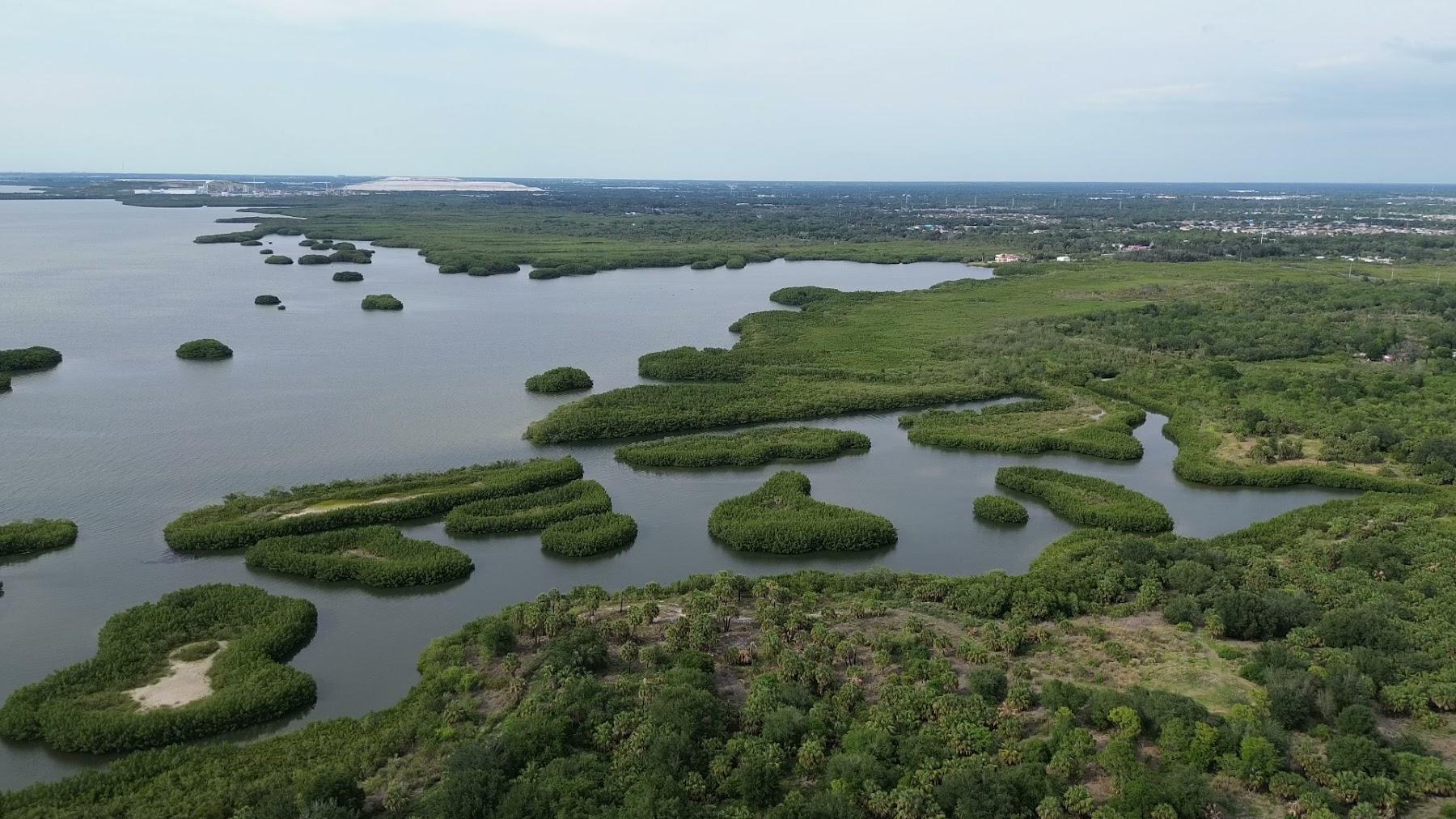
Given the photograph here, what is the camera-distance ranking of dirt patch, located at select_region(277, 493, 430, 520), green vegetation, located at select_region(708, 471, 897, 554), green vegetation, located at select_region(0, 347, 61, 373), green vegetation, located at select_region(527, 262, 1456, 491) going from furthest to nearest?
green vegetation, located at select_region(0, 347, 61, 373) → green vegetation, located at select_region(527, 262, 1456, 491) → dirt patch, located at select_region(277, 493, 430, 520) → green vegetation, located at select_region(708, 471, 897, 554)

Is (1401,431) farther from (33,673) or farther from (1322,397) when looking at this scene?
(33,673)

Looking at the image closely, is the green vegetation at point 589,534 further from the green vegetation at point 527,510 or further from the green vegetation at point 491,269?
the green vegetation at point 491,269

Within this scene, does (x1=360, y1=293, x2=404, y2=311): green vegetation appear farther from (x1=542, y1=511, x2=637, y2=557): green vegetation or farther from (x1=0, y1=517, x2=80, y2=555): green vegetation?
(x1=542, y1=511, x2=637, y2=557): green vegetation

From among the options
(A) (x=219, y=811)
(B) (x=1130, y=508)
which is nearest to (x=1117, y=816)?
(A) (x=219, y=811)

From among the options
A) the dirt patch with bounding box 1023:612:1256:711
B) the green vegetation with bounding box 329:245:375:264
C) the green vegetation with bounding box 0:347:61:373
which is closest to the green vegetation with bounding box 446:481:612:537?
the dirt patch with bounding box 1023:612:1256:711

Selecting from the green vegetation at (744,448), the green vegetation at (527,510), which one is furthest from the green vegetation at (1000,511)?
the green vegetation at (527,510)

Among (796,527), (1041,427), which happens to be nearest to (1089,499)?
(1041,427)
